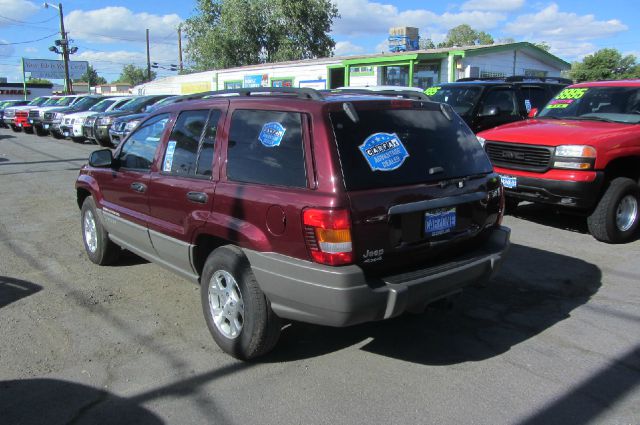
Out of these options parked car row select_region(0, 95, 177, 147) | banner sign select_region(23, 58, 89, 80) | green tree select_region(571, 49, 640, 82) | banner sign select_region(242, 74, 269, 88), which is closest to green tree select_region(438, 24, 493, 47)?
green tree select_region(571, 49, 640, 82)

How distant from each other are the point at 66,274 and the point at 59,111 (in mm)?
18584

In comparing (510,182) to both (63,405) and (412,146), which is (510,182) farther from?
(63,405)

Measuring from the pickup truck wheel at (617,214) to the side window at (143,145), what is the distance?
5109mm

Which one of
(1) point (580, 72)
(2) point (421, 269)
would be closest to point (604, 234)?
(2) point (421, 269)

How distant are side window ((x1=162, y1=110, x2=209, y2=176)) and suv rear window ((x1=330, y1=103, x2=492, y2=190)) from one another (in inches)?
51.4

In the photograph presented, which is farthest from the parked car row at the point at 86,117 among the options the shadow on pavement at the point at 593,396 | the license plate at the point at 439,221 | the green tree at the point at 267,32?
the green tree at the point at 267,32

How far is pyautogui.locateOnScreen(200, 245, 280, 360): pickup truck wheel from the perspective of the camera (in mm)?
3441

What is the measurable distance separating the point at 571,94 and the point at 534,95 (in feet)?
12.2

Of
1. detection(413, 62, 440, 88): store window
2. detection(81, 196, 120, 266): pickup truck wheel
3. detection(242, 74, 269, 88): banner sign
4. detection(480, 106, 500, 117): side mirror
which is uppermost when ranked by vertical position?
detection(242, 74, 269, 88): banner sign

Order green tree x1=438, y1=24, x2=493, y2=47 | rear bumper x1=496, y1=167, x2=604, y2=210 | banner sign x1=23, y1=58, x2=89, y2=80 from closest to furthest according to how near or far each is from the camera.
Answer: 1. rear bumper x1=496, y1=167, x2=604, y2=210
2. banner sign x1=23, y1=58, x2=89, y2=80
3. green tree x1=438, y1=24, x2=493, y2=47

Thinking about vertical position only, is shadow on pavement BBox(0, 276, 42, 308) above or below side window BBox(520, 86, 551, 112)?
below

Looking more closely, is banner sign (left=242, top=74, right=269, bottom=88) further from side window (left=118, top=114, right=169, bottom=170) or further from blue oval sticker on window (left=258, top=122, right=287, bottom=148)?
blue oval sticker on window (left=258, top=122, right=287, bottom=148)

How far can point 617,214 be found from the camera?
21.6ft

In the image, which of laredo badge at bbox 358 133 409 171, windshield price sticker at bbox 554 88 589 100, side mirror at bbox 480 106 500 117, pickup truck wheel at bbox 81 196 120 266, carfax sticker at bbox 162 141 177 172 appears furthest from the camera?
side mirror at bbox 480 106 500 117
